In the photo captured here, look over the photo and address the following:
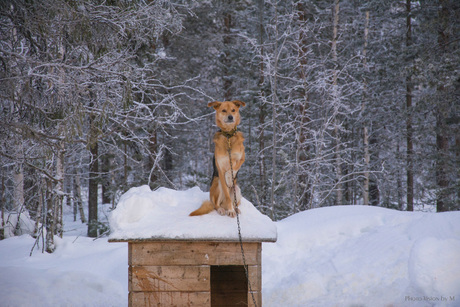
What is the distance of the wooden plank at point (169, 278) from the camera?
361cm

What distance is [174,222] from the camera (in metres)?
3.73

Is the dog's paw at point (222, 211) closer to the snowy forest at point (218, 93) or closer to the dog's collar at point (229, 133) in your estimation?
the dog's collar at point (229, 133)

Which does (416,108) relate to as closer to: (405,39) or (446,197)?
(446,197)

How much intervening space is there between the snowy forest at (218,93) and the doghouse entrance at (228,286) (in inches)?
109

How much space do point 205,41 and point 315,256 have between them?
9.79 m

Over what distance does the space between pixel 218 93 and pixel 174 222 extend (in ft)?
41.1

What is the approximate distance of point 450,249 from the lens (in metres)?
5.41

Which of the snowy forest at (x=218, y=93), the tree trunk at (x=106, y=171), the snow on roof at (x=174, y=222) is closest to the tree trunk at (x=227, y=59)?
the snowy forest at (x=218, y=93)

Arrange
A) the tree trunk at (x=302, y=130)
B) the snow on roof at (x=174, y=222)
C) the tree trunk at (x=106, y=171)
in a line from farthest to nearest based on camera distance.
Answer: the tree trunk at (x=106, y=171)
the tree trunk at (x=302, y=130)
the snow on roof at (x=174, y=222)

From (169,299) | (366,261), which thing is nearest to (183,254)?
(169,299)

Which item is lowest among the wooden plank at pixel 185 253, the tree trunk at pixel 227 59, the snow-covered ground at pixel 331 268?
the snow-covered ground at pixel 331 268

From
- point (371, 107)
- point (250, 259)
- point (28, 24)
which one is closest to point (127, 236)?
point (250, 259)

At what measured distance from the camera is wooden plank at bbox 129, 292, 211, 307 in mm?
3602

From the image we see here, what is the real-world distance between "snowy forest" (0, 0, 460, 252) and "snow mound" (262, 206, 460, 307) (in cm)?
271
